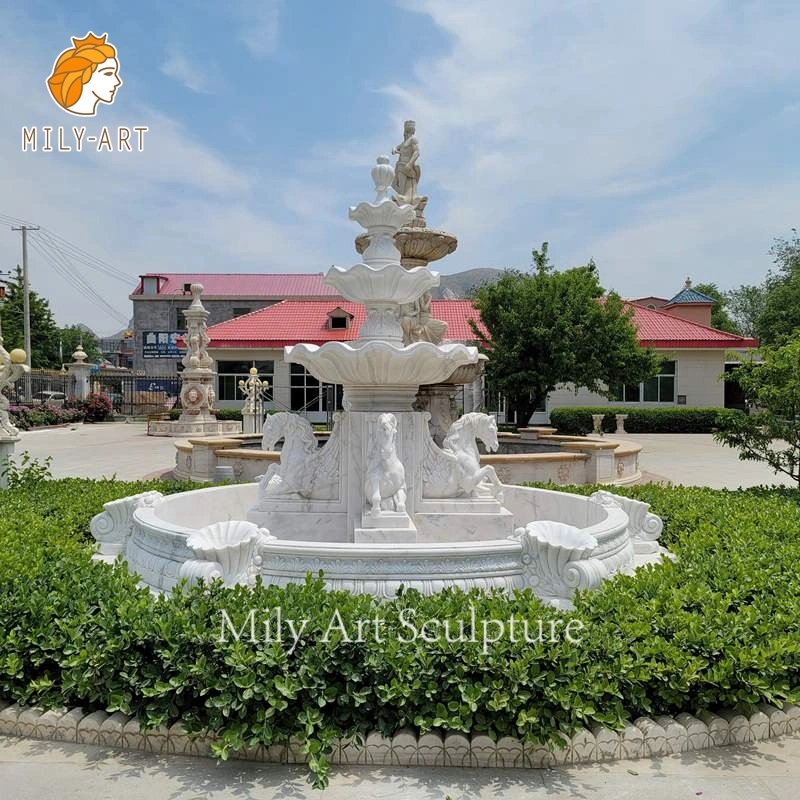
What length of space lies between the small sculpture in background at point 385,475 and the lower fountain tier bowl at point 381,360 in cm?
42

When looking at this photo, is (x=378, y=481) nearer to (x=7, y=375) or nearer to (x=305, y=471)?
(x=305, y=471)

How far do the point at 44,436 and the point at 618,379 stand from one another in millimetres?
21232

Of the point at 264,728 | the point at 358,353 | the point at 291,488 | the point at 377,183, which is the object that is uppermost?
the point at 377,183

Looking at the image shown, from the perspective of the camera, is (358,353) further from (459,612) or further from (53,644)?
(53,644)

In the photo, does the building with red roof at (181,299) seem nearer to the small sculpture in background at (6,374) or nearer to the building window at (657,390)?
the building window at (657,390)

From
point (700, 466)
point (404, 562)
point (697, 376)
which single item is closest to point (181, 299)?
point (697, 376)

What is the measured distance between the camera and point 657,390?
28.9m

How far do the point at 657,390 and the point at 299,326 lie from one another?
54.5ft

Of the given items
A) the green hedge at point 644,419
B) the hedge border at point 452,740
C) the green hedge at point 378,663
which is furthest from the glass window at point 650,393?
the hedge border at point 452,740

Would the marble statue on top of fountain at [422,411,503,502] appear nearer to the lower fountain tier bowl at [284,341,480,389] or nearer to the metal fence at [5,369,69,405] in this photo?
the lower fountain tier bowl at [284,341,480,389]

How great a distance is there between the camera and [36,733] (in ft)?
11.1

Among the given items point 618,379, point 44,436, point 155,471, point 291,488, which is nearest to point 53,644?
point 291,488

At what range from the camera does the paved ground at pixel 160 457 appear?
47.0ft

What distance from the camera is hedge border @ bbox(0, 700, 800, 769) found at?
3162 mm
